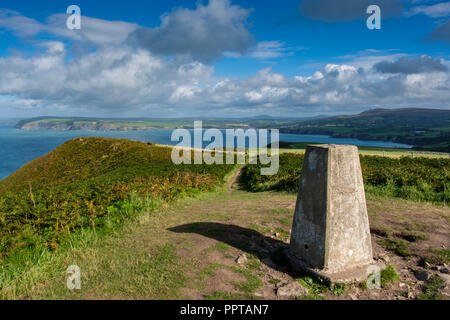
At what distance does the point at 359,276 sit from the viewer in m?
5.10

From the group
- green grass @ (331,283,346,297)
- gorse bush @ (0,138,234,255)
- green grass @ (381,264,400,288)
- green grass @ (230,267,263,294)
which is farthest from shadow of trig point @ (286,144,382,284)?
gorse bush @ (0,138,234,255)

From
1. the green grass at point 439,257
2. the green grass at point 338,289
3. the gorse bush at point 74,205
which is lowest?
the green grass at point 338,289

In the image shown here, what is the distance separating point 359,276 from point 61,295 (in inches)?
227

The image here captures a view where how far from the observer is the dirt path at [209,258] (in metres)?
4.74

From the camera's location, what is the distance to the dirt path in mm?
4738

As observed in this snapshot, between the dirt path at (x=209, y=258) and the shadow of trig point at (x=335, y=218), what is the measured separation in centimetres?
40

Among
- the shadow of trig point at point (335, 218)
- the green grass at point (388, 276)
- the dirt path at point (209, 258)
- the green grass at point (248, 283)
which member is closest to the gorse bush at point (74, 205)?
the dirt path at point (209, 258)

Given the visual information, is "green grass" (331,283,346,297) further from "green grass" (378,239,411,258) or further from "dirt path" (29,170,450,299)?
"green grass" (378,239,411,258)

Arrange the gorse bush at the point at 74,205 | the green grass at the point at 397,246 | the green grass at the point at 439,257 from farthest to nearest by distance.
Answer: the gorse bush at the point at 74,205, the green grass at the point at 397,246, the green grass at the point at 439,257

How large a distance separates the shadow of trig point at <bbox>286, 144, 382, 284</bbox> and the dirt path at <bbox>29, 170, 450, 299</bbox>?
1.32 ft

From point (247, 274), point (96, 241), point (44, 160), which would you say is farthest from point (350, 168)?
point (44, 160)

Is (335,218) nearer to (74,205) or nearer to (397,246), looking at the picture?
(397,246)

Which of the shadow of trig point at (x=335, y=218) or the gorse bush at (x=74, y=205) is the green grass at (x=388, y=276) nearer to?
the shadow of trig point at (x=335, y=218)

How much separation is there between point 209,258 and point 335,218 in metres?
2.91
